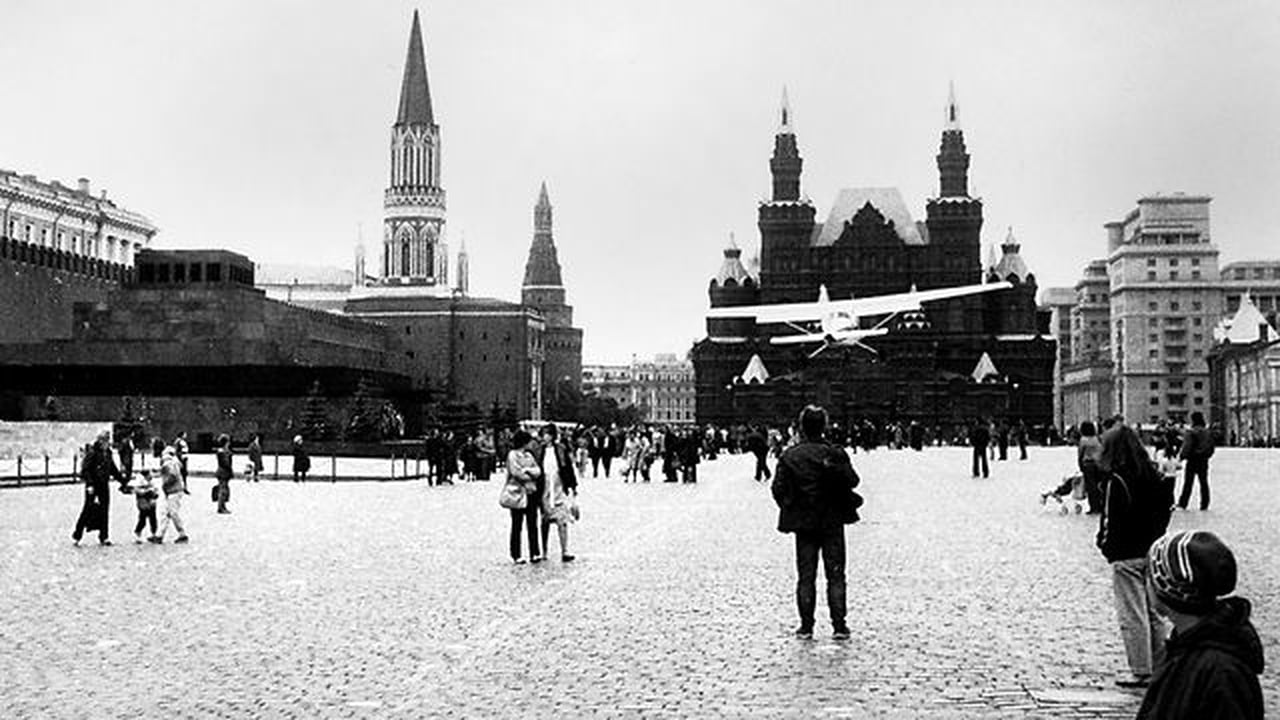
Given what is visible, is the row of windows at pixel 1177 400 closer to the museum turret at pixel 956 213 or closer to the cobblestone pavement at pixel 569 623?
the museum turret at pixel 956 213

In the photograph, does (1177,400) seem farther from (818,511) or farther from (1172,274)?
(818,511)

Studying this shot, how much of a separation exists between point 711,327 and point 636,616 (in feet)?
409

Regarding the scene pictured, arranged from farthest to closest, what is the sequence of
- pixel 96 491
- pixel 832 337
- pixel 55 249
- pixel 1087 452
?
1. pixel 832 337
2. pixel 55 249
3. pixel 1087 452
4. pixel 96 491

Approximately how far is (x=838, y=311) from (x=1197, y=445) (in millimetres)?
101944

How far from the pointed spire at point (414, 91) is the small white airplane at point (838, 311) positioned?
32104 millimetres

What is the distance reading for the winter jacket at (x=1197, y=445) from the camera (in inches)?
1089

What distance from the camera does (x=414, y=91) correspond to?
147 m

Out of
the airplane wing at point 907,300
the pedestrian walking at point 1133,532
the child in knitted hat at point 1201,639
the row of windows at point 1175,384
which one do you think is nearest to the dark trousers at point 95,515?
the pedestrian walking at point 1133,532

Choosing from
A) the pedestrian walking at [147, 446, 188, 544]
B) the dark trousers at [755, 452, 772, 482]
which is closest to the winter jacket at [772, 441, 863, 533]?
the pedestrian walking at [147, 446, 188, 544]

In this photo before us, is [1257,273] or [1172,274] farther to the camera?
[1257,273]

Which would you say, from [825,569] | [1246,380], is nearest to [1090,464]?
[825,569]

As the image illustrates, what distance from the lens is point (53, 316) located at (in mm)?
88750

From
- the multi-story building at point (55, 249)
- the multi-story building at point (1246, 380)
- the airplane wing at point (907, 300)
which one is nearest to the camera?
the multi-story building at point (55, 249)

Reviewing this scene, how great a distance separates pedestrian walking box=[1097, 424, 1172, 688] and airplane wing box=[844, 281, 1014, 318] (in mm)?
120623
